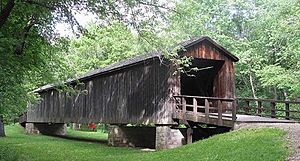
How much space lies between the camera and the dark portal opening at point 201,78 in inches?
796

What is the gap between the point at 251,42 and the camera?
35.2 meters

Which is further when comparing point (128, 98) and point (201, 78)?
point (201, 78)

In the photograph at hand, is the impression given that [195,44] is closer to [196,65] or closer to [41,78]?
[196,65]

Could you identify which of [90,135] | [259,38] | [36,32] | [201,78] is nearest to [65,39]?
[36,32]

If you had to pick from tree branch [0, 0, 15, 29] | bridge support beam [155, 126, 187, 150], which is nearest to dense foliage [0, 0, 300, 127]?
tree branch [0, 0, 15, 29]

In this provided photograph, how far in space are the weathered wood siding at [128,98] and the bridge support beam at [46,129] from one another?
6.54 meters

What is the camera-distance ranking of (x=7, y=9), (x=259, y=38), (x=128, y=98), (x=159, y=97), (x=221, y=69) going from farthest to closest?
(x=259, y=38)
(x=128, y=98)
(x=221, y=69)
(x=159, y=97)
(x=7, y=9)

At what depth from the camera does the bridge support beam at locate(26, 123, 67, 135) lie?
33969 mm

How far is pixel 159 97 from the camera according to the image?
718 inches

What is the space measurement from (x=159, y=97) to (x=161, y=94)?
22 centimetres

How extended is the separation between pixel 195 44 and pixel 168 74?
6.23ft

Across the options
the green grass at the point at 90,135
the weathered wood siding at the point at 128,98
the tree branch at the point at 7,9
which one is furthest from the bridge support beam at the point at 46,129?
the tree branch at the point at 7,9

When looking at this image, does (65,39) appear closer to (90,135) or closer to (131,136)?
(131,136)

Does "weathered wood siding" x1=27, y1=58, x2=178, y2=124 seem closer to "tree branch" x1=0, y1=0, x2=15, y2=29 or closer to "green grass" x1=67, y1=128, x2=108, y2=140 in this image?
"green grass" x1=67, y1=128, x2=108, y2=140
